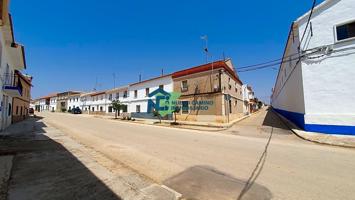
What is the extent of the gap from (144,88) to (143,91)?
1.85 feet

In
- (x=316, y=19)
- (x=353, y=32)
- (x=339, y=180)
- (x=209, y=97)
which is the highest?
(x=316, y=19)

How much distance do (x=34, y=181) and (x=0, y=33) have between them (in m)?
12.2

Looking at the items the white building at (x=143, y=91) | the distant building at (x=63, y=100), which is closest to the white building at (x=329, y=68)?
the white building at (x=143, y=91)

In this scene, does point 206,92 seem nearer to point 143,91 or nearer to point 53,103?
point 143,91

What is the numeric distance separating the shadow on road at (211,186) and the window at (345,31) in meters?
12.2

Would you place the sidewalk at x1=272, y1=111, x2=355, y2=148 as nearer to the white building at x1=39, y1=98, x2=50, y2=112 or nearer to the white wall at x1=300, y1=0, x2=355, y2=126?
the white wall at x1=300, y1=0, x2=355, y2=126

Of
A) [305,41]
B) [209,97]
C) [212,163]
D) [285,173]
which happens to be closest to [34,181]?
[212,163]

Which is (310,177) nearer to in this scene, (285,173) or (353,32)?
(285,173)

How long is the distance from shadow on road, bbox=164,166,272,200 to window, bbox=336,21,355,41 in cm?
1217

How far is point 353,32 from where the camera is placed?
422 inches

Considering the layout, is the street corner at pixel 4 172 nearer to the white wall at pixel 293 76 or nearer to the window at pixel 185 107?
the white wall at pixel 293 76

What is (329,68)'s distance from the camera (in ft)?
37.2

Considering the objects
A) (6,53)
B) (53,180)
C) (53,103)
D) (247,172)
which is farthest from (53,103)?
(247,172)

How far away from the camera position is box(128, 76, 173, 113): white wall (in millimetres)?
26734
